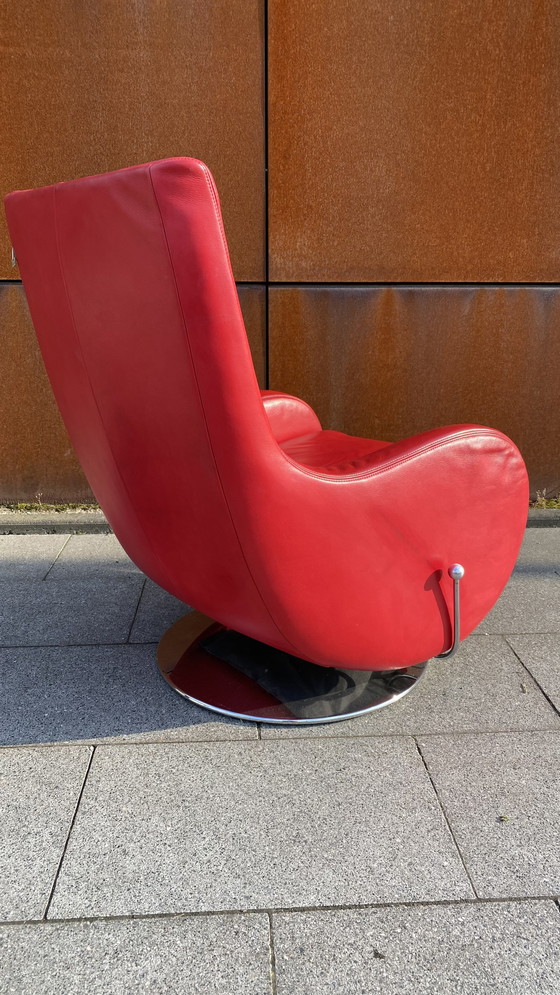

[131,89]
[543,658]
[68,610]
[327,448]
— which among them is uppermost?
[131,89]

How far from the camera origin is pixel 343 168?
11.4ft

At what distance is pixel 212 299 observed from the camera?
1.47m

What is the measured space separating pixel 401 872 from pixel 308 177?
295 cm

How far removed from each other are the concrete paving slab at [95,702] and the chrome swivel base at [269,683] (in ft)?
0.15

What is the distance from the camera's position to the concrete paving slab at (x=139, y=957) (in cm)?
131

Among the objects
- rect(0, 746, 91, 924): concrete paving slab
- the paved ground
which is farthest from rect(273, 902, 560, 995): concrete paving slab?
rect(0, 746, 91, 924): concrete paving slab

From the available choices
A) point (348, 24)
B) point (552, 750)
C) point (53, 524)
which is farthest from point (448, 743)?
point (348, 24)

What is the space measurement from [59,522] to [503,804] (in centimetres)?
252

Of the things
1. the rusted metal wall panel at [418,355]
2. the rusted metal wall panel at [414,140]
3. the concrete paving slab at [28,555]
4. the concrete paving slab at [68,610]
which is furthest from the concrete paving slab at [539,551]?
the concrete paving slab at [28,555]

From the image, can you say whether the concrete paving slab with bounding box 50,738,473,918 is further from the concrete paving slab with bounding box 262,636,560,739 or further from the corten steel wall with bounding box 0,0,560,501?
the corten steel wall with bounding box 0,0,560,501

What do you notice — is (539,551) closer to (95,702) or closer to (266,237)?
(266,237)

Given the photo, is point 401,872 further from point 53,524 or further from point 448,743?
point 53,524

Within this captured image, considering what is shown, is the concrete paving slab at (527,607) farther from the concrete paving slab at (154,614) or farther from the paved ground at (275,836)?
the concrete paving slab at (154,614)

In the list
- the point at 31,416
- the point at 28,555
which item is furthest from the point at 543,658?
the point at 31,416
